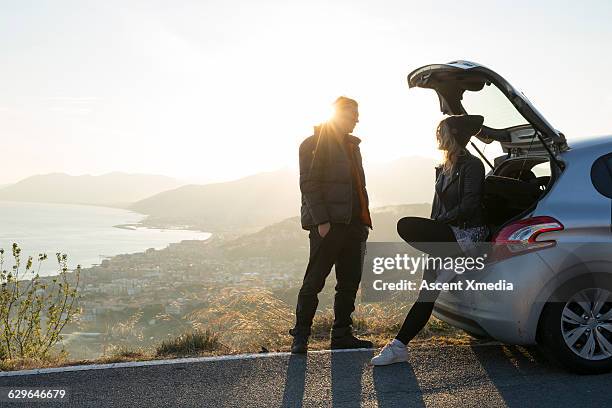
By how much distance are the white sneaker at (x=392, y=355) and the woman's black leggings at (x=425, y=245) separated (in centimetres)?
8

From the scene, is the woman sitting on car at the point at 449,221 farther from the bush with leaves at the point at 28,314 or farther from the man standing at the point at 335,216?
the bush with leaves at the point at 28,314

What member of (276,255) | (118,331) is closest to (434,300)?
(118,331)

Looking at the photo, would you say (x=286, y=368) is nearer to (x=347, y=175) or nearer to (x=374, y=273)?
(x=347, y=175)

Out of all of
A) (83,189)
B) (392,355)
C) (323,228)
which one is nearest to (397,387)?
(392,355)

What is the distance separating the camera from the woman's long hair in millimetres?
4754

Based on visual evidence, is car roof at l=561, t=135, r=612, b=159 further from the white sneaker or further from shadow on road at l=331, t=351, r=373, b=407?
shadow on road at l=331, t=351, r=373, b=407

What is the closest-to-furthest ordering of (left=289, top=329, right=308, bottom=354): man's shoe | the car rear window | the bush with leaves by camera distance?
the car rear window < (left=289, top=329, right=308, bottom=354): man's shoe < the bush with leaves

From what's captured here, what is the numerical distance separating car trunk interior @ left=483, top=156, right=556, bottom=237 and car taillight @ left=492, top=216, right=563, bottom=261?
0.39ft

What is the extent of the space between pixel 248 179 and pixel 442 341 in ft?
354

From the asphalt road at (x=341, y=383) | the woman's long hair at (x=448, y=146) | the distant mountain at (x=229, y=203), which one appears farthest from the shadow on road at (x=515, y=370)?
the distant mountain at (x=229, y=203)

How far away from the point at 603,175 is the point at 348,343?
2496 millimetres

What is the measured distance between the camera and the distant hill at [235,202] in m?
80.9

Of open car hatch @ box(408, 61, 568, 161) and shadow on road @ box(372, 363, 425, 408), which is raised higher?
open car hatch @ box(408, 61, 568, 161)

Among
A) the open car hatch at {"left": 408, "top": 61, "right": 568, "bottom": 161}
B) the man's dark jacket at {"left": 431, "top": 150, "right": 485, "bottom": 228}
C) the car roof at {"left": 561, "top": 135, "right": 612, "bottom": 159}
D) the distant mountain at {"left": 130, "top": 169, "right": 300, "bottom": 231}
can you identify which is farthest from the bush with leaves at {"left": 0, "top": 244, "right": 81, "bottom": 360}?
the distant mountain at {"left": 130, "top": 169, "right": 300, "bottom": 231}
